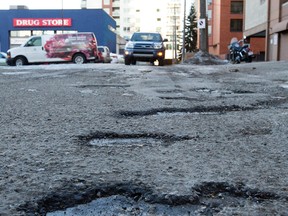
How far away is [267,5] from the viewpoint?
33188mm

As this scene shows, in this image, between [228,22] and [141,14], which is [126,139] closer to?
[228,22]

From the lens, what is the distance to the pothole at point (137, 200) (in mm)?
2270

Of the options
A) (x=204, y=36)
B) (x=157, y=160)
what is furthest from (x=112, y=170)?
(x=204, y=36)

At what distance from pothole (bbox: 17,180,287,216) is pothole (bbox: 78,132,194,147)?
1.06 m

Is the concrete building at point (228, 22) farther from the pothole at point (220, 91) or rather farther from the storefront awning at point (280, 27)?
the pothole at point (220, 91)

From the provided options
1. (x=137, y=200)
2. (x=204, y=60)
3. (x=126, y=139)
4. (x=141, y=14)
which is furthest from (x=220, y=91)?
(x=141, y=14)

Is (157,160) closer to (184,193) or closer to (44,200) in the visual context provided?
(184,193)

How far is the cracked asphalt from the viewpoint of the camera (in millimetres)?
2377

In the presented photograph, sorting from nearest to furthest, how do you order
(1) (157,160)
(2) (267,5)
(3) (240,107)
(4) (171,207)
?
(4) (171,207), (1) (157,160), (3) (240,107), (2) (267,5)

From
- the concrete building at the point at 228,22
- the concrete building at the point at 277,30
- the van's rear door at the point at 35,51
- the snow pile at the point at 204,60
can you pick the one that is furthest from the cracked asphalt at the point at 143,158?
the concrete building at the point at 228,22

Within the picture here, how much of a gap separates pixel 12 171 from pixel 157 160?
104cm

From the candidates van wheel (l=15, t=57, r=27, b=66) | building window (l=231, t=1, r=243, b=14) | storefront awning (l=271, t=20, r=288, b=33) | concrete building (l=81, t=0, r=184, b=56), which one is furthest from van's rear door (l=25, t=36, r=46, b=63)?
concrete building (l=81, t=0, r=184, b=56)

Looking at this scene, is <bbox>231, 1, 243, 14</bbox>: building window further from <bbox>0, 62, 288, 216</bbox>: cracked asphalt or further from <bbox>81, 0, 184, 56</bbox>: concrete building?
<bbox>0, 62, 288, 216</bbox>: cracked asphalt

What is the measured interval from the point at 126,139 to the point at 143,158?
0.68 metres
